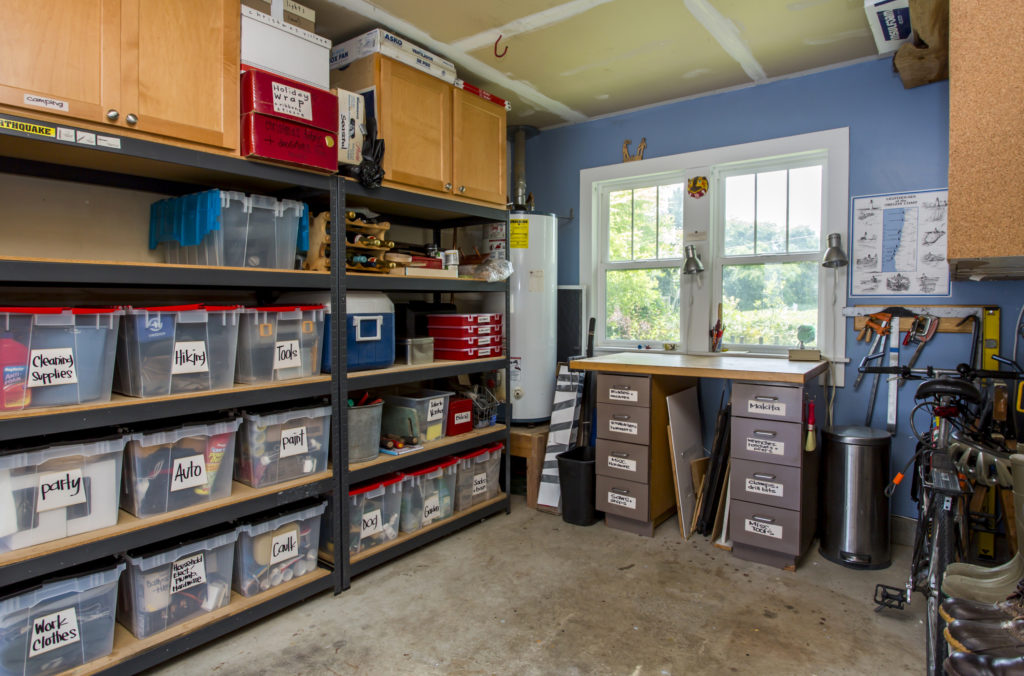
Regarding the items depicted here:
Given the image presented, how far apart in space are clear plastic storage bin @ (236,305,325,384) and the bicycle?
235 cm

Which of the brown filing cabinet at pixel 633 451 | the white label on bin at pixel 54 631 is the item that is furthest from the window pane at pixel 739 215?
the white label on bin at pixel 54 631

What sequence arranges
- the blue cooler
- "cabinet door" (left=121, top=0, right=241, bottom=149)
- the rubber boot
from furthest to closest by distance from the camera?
the blue cooler, "cabinet door" (left=121, top=0, right=241, bottom=149), the rubber boot

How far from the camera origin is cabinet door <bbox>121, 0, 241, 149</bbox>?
179 cm

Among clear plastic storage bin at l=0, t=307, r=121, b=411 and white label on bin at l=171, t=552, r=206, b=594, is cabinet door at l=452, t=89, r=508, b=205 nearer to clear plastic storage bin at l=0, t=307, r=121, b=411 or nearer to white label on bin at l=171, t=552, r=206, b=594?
clear plastic storage bin at l=0, t=307, r=121, b=411

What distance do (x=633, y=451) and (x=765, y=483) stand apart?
66 centimetres

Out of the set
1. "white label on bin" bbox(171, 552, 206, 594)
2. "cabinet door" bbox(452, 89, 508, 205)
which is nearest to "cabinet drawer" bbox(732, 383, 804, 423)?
"cabinet door" bbox(452, 89, 508, 205)

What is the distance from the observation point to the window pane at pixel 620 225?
406 centimetres

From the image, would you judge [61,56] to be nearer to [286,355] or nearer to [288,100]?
[288,100]

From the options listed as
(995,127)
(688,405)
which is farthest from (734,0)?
(688,405)

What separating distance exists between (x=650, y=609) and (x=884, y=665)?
0.82 metres

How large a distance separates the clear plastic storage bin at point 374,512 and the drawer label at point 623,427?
1157 mm

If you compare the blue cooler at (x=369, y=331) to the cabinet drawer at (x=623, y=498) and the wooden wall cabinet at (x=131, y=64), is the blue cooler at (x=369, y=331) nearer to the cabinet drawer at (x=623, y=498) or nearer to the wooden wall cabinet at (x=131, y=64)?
the wooden wall cabinet at (x=131, y=64)

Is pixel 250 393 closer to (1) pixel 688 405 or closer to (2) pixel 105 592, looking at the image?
(2) pixel 105 592

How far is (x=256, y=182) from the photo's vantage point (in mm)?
2348
